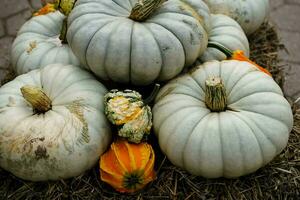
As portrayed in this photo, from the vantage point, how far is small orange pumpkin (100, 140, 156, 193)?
186cm

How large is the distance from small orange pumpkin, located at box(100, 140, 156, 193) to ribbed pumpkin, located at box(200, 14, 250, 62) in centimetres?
57

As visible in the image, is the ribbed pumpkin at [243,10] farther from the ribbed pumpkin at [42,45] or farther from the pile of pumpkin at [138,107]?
the ribbed pumpkin at [42,45]

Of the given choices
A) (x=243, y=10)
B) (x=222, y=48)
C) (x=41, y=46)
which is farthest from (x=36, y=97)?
(x=243, y=10)

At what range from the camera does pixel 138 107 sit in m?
1.91

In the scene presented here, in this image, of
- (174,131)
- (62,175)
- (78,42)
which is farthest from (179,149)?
(78,42)

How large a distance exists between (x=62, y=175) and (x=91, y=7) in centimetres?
70

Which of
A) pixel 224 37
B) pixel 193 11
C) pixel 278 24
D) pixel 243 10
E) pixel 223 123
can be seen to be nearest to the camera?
pixel 223 123

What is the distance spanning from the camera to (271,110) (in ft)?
6.21

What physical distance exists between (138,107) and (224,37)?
63 cm

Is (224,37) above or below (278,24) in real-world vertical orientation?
above

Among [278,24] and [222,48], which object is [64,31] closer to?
[222,48]

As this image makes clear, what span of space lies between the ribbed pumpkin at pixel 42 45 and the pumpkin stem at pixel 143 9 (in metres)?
0.42

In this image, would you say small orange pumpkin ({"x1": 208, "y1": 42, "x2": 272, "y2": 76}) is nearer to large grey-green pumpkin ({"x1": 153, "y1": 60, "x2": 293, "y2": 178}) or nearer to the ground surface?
large grey-green pumpkin ({"x1": 153, "y1": 60, "x2": 293, "y2": 178})

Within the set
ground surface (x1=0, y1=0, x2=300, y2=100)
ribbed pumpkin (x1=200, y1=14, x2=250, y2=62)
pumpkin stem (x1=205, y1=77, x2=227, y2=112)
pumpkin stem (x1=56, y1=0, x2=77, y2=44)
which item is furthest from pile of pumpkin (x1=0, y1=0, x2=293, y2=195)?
ground surface (x1=0, y1=0, x2=300, y2=100)
